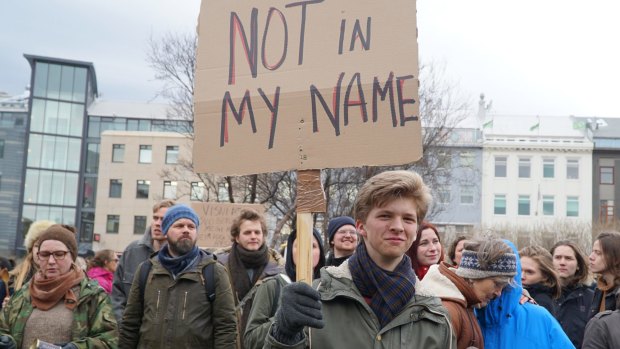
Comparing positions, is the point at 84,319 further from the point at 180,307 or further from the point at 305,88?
the point at 305,88

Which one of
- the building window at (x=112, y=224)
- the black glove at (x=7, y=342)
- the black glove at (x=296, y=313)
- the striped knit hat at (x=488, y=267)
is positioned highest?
the striped knit hat at (x=488, y=267)

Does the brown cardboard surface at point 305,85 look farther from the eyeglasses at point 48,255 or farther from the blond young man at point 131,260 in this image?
the blond young man at point 131,260

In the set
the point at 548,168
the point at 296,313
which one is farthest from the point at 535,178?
the point at 296,313

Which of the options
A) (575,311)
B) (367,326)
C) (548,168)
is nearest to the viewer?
(367,326)

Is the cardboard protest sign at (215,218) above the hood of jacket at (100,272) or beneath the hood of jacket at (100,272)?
above

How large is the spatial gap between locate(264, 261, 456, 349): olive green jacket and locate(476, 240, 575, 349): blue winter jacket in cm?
130

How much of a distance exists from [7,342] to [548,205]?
1945 inches

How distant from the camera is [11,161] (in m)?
51.8

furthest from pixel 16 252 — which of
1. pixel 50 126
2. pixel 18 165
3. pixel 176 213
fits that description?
pixel 176 213

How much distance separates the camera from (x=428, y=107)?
765 inches

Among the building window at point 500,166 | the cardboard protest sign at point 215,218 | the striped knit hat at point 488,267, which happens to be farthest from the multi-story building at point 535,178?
the striped knit hat at point 488,267

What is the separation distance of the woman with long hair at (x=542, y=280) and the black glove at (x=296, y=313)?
10.8 feet

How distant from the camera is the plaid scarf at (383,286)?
2398 mm

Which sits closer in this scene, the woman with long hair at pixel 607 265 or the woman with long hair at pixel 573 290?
the woman with long hair at pixel 607 265
